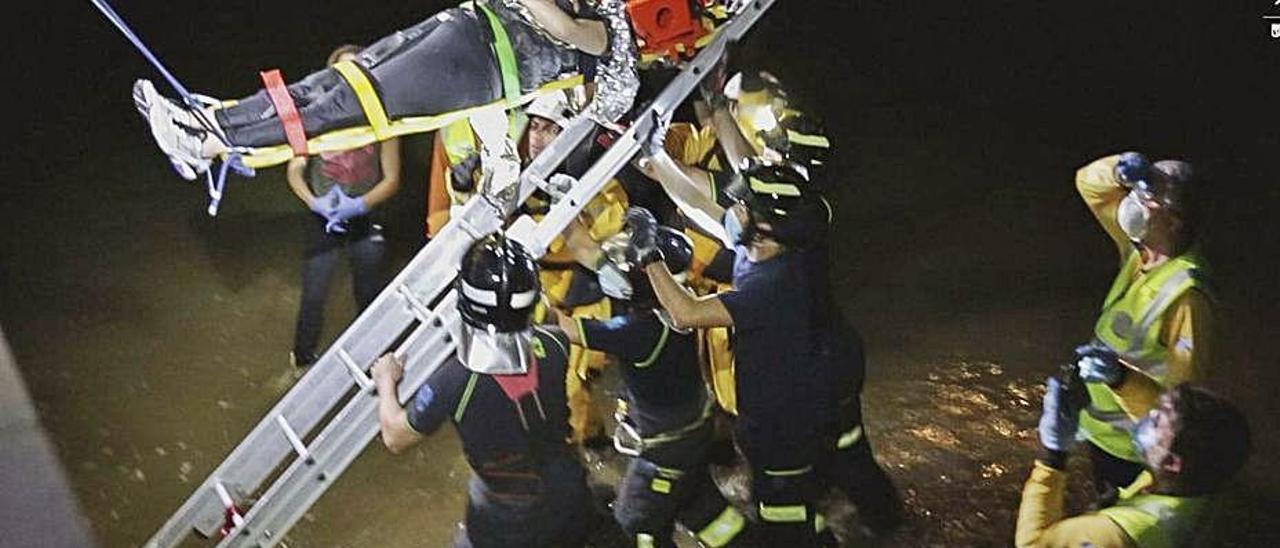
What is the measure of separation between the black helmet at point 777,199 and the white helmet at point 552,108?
257 millimetres

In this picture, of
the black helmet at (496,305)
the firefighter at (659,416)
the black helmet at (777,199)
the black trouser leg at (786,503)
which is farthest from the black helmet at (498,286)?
the black trouser leg at (786,503)

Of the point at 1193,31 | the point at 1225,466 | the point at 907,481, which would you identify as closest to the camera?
the point at 1193,31

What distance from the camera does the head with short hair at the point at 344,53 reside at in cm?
183

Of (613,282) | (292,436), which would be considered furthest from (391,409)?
(613,282)

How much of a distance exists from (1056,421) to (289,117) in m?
1.18

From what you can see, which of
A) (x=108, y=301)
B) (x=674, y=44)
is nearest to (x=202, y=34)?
(x=108, y=301)

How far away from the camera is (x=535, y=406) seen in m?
1.94

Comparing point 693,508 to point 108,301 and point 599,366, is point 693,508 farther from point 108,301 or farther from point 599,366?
point 108,301

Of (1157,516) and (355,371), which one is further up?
(355,371)

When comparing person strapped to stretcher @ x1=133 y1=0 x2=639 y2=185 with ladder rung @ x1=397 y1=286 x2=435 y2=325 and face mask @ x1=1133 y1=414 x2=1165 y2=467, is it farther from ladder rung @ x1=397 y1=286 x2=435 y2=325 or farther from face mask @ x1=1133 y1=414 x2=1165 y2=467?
face mask @ x1=1133 y1=414 x2=1165 y2=467

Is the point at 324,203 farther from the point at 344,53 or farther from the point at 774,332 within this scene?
the point at 774,332

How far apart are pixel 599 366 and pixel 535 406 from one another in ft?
0.38

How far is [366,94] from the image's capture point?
1.80m

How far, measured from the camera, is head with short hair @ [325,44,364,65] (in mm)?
1833
